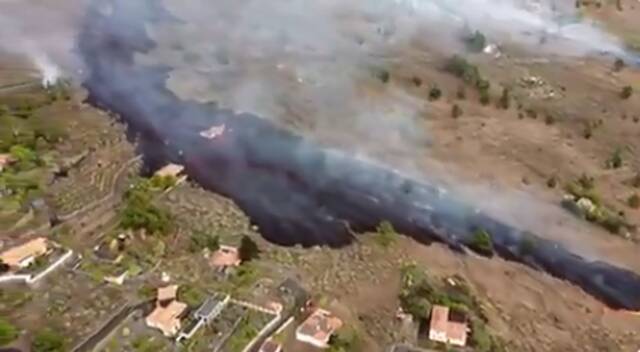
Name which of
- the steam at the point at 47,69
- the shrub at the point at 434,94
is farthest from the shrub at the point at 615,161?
the steam at the point at 47,69

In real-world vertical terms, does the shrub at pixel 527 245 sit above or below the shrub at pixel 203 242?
below

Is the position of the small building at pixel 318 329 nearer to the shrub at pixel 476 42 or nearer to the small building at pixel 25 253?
the small building at pixel 25 253

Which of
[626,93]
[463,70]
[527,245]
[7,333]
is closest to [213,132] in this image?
[463,70]

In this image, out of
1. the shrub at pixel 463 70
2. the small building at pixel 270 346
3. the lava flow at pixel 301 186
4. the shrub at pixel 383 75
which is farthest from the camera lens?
the shrub at pixel 463 70

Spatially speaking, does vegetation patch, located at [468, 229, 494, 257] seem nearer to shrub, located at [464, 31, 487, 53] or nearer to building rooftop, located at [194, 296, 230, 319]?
building rooftop, located at [194, 296, 230, 319]

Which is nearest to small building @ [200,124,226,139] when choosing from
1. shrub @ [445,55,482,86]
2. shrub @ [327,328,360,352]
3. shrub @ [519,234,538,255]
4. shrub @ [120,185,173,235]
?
shrub @ [120,185,173,235]

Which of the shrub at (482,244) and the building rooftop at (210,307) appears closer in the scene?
the building rooftop at (210,307)

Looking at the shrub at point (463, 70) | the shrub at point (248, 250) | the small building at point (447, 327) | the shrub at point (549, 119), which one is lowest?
the small building at point (447, 327)
